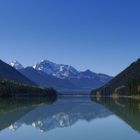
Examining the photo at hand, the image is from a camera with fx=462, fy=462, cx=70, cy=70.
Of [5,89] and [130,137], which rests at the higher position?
[5,89]

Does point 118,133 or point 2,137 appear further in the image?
point 118,133

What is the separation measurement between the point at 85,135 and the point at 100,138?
7.33ft

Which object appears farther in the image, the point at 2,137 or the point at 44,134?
the point at 44,134

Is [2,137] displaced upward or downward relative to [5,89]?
downward

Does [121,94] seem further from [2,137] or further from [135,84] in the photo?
[2,137]

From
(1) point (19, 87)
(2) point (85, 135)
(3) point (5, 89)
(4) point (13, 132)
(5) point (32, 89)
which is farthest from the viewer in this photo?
(5) point (32, 89)

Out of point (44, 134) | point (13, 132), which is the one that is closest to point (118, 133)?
point (44, 134)

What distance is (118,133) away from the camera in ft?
108

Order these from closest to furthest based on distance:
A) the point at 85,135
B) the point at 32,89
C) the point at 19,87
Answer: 1. the point at 85,135
2. the point at 19,87
3. the point at 32,89

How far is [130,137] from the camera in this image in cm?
2992

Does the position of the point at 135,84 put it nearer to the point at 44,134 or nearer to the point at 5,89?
the point at 5,89

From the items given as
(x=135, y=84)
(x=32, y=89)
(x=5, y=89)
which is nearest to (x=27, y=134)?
(x=5, y=89)

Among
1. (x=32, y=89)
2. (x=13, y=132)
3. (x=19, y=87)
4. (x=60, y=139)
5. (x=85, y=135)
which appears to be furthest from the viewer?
(x=32, y=89)

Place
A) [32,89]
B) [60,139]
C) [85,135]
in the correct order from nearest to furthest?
1. [60,139]
2. [85,135]
3. [32,89]
